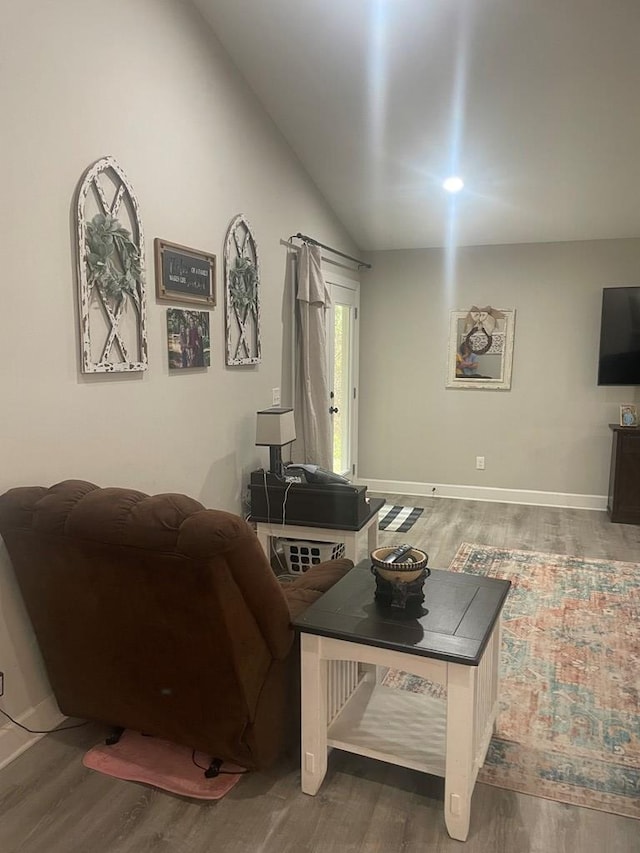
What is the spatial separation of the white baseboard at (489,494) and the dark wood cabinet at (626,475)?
0.37 m

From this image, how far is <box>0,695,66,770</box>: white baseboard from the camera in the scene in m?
2.13

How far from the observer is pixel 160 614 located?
1.80 metres

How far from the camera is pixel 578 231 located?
5016 mm

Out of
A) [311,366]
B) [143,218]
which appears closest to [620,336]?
[311,366]

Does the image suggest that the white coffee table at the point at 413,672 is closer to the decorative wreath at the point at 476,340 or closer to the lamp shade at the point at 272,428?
the lamp shade at the point at 272,428

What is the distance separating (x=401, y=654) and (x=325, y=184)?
3674 mm

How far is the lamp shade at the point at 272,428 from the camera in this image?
3.48 meters

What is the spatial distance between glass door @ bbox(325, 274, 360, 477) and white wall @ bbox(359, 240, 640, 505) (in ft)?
0.63

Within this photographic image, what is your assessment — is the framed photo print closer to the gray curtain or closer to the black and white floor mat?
the gray curtain

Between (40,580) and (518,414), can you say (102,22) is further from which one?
(518,414)

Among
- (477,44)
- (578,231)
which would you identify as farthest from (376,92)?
(578,231)

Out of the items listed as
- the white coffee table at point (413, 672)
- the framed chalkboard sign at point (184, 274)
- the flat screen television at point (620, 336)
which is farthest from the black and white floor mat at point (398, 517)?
the white coffee table at point (413, 672)

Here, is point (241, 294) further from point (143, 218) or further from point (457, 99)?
point (457, 99)

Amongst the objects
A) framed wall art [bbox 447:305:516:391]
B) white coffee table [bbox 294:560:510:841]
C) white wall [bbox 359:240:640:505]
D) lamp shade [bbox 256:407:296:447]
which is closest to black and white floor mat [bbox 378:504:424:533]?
white wall [bbox 359:240:640:505]
